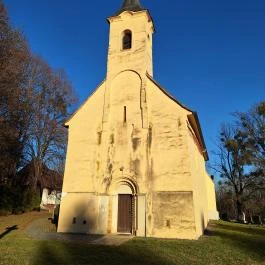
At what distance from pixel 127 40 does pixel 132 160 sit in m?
9.80

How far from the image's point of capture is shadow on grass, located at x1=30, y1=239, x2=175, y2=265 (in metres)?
9.46

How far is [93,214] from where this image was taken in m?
17.4

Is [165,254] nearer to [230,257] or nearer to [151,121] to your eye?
[230,257]

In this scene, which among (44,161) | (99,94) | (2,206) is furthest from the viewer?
(44,161)

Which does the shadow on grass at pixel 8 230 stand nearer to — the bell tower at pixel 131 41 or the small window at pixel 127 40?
the bell tower at pixel 131 41

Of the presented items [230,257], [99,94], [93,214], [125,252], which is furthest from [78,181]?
[230,257]

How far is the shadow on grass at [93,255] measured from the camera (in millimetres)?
9461

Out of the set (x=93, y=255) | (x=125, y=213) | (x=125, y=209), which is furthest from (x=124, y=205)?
(x=93, y=255)

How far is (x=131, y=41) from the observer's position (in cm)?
2122

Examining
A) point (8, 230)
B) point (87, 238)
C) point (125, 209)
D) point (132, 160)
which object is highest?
point (132, 160)

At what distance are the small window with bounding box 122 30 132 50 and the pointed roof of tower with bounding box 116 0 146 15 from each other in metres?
1.88

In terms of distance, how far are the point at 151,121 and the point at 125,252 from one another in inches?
358

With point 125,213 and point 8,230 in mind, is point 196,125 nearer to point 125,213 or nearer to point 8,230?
point 125,213

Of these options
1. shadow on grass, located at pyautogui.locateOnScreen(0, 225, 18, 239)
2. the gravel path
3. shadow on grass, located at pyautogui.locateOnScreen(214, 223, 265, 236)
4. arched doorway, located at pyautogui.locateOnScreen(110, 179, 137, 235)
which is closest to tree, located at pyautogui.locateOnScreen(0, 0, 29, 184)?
shadow on grass, located at pyautogui.locateOnScreen(0, 225, 18, 239)
